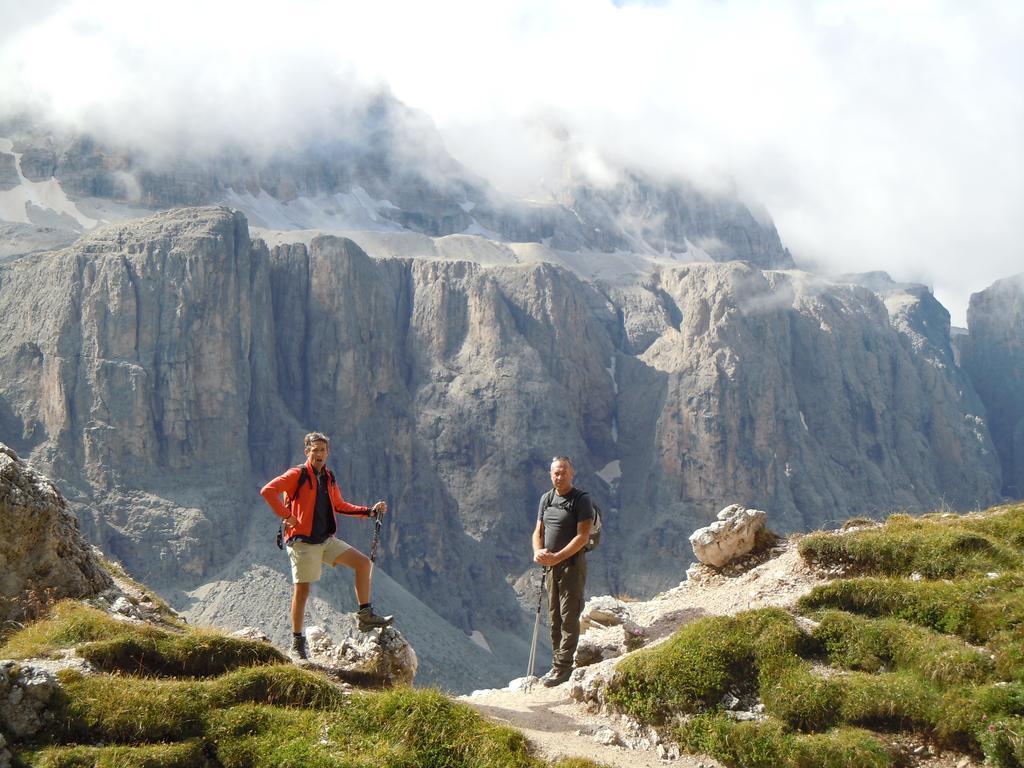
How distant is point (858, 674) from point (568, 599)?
4.50 metres

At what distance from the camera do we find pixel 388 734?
9.49 metres

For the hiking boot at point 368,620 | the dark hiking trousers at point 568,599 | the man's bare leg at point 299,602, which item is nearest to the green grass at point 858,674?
the dark hiking trousers at point 568,599

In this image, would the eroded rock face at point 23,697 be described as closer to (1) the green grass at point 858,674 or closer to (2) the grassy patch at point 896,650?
(1) the green grass at point 858,674

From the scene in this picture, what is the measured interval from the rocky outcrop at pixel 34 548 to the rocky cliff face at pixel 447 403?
88.8m

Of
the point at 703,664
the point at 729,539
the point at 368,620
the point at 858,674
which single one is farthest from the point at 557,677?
the point at 729,539

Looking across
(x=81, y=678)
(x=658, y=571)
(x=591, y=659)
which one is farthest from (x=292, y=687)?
(x=658, y=571)

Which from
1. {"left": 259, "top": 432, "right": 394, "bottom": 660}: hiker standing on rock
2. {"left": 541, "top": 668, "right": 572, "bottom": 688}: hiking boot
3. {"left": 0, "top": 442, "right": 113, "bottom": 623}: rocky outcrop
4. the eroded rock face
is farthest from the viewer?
{"left": 541, "top": 668, "right": 572, "bottom": 688}: hiking boot

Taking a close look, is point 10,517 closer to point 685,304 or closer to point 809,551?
point 809,551

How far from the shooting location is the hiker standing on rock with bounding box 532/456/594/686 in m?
13.7

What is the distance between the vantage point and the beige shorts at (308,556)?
506 inches

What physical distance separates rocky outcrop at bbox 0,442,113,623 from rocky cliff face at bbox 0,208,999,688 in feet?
291

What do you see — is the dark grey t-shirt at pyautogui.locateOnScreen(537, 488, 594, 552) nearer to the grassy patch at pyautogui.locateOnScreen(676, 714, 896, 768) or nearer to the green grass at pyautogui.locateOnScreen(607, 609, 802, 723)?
the green grass at pyautogui.locateOnScreen(607, 609, 802, 723)

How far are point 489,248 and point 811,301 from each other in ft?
223

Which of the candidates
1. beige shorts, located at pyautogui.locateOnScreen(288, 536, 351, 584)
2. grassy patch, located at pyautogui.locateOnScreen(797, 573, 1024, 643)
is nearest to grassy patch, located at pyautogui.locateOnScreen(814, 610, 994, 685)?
grassy patch, located at pyautogui.locateOnScreen(797, 573, 1024, 643)
